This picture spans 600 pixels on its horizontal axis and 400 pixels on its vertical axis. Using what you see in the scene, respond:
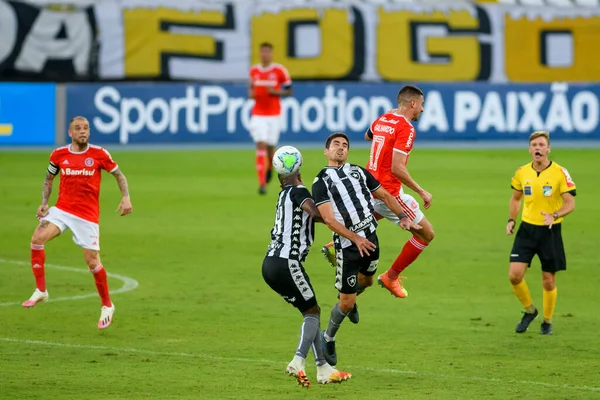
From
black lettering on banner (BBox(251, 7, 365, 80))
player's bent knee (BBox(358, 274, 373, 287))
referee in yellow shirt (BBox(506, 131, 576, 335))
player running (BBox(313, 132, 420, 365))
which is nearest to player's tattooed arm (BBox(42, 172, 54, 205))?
player's bent knee (BBox(358, 274, 373, 287))

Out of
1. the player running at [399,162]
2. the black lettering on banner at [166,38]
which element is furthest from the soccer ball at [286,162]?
the black lettering on banner at [166,38]

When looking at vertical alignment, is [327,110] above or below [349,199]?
below

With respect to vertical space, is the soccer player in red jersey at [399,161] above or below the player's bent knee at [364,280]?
above

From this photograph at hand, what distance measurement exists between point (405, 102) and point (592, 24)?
27.3 meters

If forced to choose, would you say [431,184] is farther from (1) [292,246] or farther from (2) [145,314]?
(1) [292,246]

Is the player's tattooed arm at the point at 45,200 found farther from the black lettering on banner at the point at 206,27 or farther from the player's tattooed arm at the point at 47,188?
the black lettering on banner at the point at 206,27

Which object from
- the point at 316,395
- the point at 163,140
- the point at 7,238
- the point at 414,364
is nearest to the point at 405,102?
the point at 414,364

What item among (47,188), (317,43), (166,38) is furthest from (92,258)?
(317,43)

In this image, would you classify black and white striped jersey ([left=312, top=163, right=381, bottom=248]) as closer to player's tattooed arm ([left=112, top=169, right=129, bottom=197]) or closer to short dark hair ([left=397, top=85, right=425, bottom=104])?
short dark hair ([left=397, top=85, right=425, bottom=104])

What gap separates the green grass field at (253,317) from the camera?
10.9 metres

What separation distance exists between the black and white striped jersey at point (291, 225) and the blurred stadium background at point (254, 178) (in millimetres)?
1165

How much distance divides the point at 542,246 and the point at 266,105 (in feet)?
42.5

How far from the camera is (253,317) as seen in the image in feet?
46.0

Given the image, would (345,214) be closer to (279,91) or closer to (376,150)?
(376,150)
